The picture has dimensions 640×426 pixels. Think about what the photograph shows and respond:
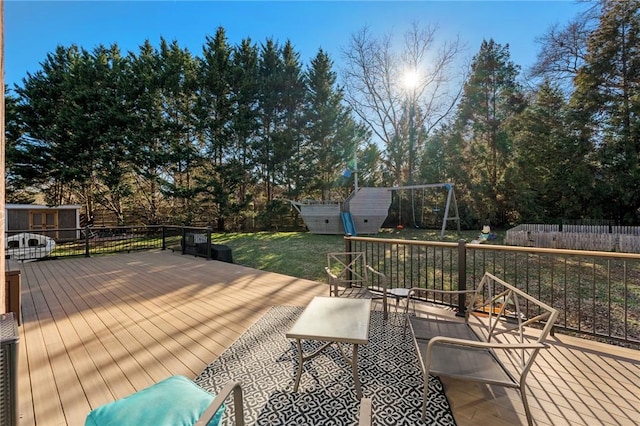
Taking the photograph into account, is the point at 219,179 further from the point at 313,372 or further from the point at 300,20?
the point at 313,372

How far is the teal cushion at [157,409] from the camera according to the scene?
3.68ft

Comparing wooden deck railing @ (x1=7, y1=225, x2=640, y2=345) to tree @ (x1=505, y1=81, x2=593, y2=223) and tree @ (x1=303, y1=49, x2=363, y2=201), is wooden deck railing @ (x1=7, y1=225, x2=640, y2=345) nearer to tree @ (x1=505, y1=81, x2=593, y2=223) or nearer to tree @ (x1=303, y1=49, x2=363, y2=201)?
tree @ (x1=505, y1=81, x2=593, y2=223)

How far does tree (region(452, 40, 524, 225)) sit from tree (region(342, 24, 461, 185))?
1.45m

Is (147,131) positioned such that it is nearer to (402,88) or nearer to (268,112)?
(268,112)

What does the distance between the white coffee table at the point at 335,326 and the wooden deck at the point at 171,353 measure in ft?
2.43

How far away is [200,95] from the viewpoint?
16.5 meters

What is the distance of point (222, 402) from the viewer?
1.04 m

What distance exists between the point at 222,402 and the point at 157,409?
0.39 metres

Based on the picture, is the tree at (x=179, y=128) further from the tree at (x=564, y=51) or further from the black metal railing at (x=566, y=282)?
the tree at (x=564, y=51)

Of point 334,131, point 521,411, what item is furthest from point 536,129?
point 521,411

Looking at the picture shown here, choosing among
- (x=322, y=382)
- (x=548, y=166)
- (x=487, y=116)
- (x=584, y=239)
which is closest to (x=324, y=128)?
(x=487, y=116)

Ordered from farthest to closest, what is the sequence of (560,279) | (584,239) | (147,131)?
1. (147,131)
2. (584,239)
3. (560,279)

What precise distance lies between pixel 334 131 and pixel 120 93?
1283 cm

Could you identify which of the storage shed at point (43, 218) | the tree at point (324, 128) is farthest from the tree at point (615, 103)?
the storage shed at point (43, 218)
